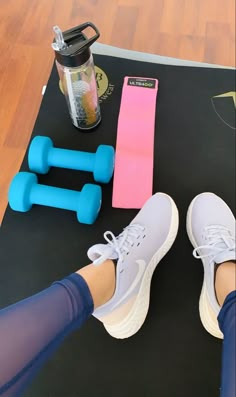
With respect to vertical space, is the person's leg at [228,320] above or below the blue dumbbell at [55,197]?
below

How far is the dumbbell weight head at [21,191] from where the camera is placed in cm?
98

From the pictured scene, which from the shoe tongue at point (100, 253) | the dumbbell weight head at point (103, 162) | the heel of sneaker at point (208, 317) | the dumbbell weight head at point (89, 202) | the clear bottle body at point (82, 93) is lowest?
the heel of sneaker at point (208, 317)

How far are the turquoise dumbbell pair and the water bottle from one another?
0.38 feet

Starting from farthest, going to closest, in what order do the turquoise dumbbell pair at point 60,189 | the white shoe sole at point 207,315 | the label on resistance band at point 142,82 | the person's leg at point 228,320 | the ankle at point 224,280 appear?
the label on resistance band at point 142,82 → the turquoise dumbbell pair at point 60,189 → the white shoe sole at point 207,315 → the ankle at point 224,280 → the person's leg at point 228,320

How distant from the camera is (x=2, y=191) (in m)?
1.09

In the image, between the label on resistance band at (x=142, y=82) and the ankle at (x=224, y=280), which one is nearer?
the ankle at (x=224, y=280)

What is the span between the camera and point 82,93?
3.32 ft

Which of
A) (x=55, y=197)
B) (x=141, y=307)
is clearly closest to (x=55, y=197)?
(x=55, y=197)

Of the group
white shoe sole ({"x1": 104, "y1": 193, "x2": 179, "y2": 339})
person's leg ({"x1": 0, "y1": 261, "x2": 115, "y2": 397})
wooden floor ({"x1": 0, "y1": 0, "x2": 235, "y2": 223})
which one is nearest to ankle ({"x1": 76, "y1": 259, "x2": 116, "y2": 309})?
person's leg ({"x1": 0, "y1": 261, "x2": 115, "y2": 397})

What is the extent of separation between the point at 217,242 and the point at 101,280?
10.9 inches

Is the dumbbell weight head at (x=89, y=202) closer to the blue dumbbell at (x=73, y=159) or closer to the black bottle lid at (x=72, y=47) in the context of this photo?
the blue dumbbell at (x=73, y=159)

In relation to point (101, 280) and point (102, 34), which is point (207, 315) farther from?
point (102, 34)

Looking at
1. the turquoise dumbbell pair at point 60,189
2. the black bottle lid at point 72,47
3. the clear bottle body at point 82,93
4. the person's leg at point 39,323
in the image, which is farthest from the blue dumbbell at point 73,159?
the person's leg at point 39,323

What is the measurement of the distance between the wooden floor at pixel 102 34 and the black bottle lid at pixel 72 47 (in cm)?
33
